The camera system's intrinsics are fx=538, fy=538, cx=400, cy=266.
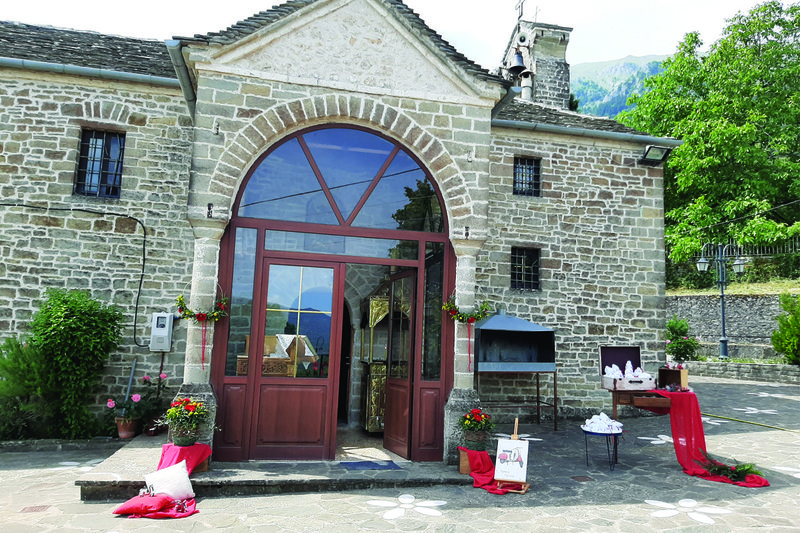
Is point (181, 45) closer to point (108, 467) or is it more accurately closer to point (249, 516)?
point (108, 467)

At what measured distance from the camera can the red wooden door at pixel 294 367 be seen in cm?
689

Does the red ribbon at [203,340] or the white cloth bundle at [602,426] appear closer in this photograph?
the red ribbon at [203,340]

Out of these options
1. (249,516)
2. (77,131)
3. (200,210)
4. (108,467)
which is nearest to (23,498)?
(108,467)

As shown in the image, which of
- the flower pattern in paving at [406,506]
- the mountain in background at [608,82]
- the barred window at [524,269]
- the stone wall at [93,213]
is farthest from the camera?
the mountain in background at [608,82]

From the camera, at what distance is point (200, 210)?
6660mm

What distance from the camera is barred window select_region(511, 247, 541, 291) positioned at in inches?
434

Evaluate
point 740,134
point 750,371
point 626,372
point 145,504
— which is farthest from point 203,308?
point 740,134

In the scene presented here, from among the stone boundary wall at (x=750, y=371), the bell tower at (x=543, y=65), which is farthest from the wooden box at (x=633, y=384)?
the stone boundary wall at (x=750, y=371)

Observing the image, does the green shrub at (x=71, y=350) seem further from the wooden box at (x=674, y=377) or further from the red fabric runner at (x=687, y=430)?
the wooden box at (x=674, y=377)

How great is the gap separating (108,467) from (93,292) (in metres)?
4.00

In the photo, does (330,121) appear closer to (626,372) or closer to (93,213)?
(93,213)

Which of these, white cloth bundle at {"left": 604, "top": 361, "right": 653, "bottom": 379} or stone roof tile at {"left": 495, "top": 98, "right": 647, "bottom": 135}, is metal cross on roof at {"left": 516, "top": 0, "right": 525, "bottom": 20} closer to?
stone roof tile at {"left": 495, "top": 98, "right": 647, "bottom": 135}

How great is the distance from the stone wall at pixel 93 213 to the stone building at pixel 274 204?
29mm

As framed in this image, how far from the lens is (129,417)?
8.34 metres
